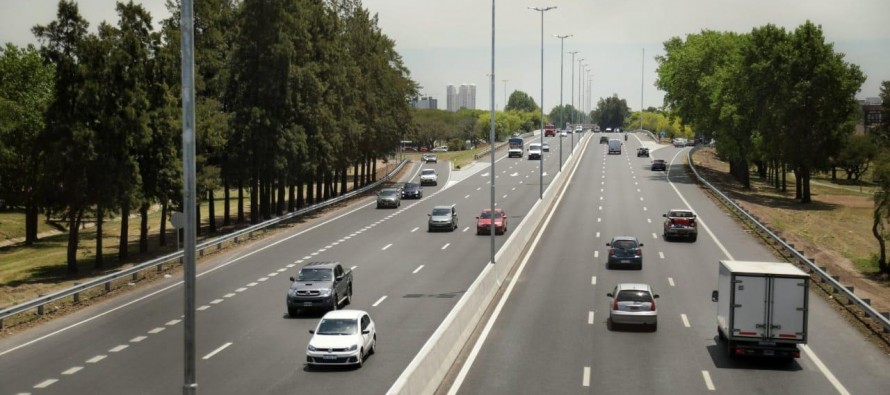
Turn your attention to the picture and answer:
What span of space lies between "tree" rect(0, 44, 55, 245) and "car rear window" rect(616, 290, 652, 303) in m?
47.5

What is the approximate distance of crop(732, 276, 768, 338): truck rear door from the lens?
2605 cm

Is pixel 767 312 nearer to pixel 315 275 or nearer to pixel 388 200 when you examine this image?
pixel 315 275

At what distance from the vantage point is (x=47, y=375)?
2520 centimetres

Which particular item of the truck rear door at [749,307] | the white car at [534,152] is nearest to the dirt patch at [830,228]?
the truck rear door at [749,307]

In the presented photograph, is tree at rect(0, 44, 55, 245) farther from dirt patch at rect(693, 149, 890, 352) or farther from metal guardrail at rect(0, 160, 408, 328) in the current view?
dirt patch at rect(693, 149, 890, 352)

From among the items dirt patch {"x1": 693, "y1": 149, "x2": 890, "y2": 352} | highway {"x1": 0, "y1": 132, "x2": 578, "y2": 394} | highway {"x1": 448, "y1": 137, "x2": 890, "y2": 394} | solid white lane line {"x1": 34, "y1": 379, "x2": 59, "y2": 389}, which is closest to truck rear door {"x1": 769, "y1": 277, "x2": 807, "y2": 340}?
highway {"x1": 448, "y1": 137, "x2": 890, "y2": 394}

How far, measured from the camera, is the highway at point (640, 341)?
79.2ft

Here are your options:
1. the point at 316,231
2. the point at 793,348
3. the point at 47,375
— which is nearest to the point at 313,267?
the point at 47,375

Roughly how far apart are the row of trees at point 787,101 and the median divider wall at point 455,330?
41589mm

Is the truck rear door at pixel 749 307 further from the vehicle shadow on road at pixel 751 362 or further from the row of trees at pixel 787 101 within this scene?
the row of trees at pixel 787 101

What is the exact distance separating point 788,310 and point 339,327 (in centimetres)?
1221

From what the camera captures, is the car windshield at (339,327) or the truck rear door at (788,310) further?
the car windshield at (339,327)

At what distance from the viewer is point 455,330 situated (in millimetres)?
27047

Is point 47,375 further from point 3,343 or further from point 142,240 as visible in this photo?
point 142,240
